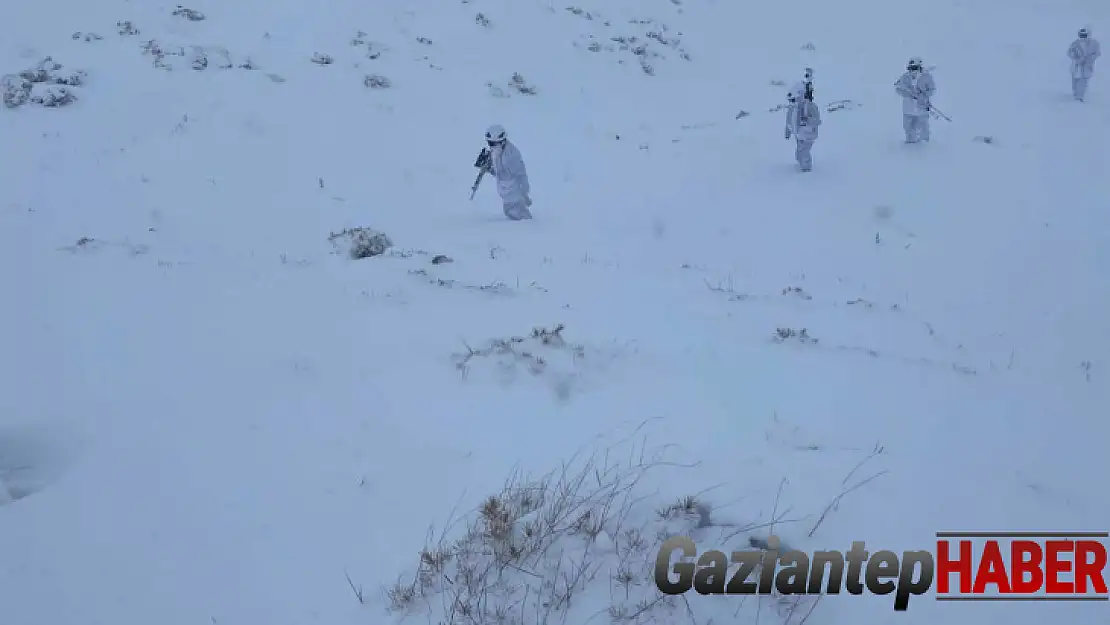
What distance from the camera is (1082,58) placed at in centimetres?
1612

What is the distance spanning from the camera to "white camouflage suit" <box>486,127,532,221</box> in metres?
Result: 10.4

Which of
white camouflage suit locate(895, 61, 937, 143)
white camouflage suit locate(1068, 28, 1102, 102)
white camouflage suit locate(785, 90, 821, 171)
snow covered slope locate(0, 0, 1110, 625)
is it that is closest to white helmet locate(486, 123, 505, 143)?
snow covered slope locate(0, 0, 1110, 625)

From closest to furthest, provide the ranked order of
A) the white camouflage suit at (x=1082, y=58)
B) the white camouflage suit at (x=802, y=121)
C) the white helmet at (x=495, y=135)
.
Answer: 1. the white helmet at (x=495, y=135)
2. the white camouflage suit at (x=802, y=121)
3. the white camouflage suit at (x=1082, y=58)

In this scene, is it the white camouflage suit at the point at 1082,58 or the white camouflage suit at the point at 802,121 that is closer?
the white camouflage suit at the point at 802,121

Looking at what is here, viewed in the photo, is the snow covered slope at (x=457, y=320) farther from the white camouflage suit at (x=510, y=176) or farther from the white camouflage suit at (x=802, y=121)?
the white camouflage suit at (x=802, y=121)

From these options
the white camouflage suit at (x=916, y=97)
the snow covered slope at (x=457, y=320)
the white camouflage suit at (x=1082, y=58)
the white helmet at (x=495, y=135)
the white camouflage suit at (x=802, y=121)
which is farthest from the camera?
the white camouflage suit at (x=1082, y=58)

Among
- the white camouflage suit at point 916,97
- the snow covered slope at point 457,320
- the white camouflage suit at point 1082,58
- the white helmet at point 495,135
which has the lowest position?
the snow covered slope at point 457,320

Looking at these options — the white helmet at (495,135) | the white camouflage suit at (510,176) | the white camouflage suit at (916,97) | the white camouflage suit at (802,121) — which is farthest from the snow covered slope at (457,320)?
the white helmet at (495,135)

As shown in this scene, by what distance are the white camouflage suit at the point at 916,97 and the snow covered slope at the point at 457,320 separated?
55 cm

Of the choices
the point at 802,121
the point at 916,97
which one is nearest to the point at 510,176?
the point at 802,121

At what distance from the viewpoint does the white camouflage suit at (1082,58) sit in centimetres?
1609

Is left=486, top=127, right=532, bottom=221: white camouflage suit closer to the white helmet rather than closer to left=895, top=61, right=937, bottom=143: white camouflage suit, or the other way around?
the white helmet

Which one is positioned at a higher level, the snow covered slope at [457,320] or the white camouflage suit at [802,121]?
the white camouflage suit at [802,121]

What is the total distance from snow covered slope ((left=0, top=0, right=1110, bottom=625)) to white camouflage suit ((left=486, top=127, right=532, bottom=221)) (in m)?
0.42
